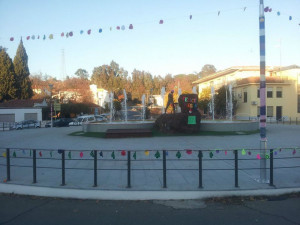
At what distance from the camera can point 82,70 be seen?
371 ft

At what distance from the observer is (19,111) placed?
4197 cm

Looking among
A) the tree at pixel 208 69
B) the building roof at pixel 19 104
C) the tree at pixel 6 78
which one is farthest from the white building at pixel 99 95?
the tree at pixel 208 69

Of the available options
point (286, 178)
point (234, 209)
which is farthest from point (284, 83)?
point (234, 209)

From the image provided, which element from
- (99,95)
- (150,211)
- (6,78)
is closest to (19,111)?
(6,78)

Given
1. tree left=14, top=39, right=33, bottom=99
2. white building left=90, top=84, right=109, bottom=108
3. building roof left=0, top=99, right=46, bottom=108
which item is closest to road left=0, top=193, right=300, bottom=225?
building roof left=0, top=99, right=46, bottom=108

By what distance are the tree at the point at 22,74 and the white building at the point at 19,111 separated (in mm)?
8053

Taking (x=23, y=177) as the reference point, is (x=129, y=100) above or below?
above

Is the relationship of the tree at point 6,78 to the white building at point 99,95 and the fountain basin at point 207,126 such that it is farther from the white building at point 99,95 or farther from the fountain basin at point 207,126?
the fountain basin at point 207,126

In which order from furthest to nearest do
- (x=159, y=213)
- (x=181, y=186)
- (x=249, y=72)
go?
(x=249, y=72) → (x=181, y=186) → (x=159, y=213)

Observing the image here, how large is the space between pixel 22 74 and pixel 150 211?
5242 centimetres

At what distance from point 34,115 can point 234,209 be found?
1743 inches

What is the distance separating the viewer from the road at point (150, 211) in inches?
189

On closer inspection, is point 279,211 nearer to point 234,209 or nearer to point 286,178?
point 234,209

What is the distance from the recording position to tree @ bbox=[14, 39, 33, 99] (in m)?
50.1
